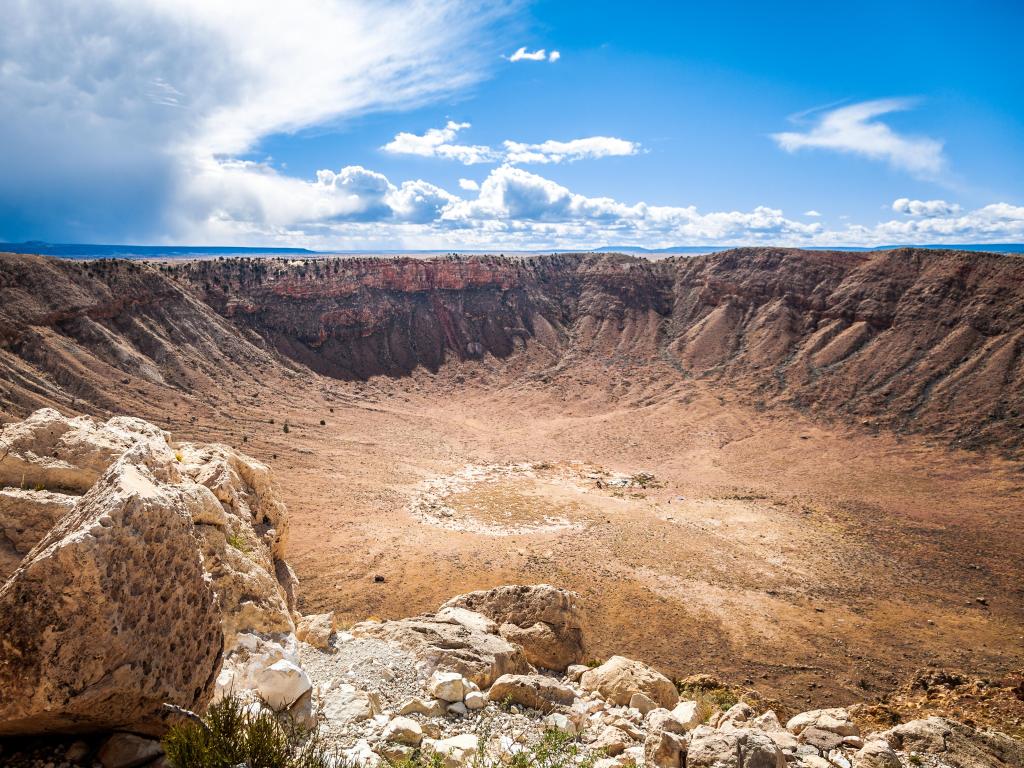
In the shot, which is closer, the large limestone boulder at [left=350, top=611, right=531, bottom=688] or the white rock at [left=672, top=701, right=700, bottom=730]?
the white rock at [left=672, top=701, right=700, bottom=730]

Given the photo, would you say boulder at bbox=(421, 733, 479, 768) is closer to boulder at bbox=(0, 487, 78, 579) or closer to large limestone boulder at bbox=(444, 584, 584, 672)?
boulder at bbox=(0, 487, 78, 579)

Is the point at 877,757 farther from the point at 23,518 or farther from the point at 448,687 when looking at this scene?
the point at 23,518

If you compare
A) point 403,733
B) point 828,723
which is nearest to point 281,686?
point 403,733

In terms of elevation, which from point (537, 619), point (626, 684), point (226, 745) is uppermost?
point (226, 745)

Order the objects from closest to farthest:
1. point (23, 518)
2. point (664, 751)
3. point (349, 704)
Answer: point (23, 518) → point (664, 751) → point (349, 704)

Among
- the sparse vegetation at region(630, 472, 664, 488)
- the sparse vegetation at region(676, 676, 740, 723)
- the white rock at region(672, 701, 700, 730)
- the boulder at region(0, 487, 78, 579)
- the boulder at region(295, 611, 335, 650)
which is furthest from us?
the sparse vegetation at region(630, 472, 664, 488)

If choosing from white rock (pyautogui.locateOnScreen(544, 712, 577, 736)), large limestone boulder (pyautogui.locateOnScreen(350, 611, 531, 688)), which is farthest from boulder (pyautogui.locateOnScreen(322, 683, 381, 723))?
white rock (pyautogui.locateOnScreen(544, 712, 577, 736))
